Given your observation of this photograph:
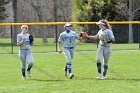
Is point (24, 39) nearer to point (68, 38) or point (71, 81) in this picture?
point (68, 38)

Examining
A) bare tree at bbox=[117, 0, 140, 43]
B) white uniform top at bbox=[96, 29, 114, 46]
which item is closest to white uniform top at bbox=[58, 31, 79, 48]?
white uniform top at bbox=[96, 29, 114, 46]

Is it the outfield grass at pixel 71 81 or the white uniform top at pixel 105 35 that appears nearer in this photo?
the outfield grass at pixel 71 81

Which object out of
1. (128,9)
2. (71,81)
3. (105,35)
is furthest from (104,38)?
(128,9)

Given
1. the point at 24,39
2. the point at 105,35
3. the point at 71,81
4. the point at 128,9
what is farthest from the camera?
the point at 128,9

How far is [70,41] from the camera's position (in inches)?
542

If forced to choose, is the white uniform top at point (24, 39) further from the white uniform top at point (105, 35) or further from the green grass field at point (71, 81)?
the white uniform top at point (105, 35)

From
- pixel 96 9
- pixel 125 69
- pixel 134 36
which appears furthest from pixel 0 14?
pixel 125 69

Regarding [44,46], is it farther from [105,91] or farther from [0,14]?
[105,91]

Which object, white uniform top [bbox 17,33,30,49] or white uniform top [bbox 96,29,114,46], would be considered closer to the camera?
white uniform top [bbox 96,29,114,46]

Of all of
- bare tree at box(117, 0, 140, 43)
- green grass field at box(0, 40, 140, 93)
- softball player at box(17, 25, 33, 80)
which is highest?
bare tree at box(117, 0, 140, 43)

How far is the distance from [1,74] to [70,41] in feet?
Answer: 9.54

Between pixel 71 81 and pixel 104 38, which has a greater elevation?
pixel 104 38

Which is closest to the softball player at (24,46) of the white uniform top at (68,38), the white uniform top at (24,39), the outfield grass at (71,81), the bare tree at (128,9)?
the white uniform top at (24,39)

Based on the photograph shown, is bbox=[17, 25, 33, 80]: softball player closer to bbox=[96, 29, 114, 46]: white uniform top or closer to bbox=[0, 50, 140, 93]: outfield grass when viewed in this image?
bbox=[0, 50, 140, 93]: outfield grass
